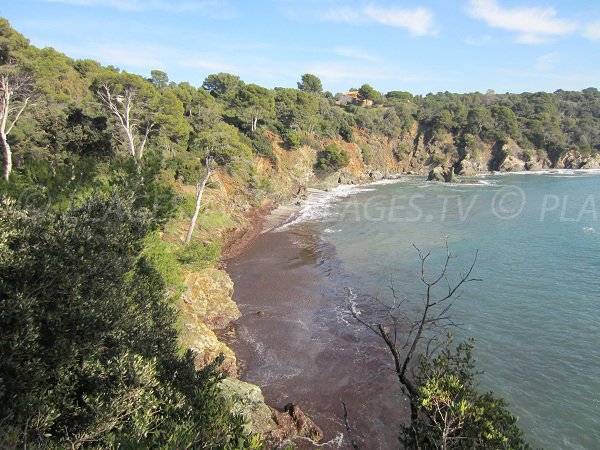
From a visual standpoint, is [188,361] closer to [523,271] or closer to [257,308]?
[257,308]

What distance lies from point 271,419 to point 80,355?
797 centimetres

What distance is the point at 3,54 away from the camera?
90.6ft

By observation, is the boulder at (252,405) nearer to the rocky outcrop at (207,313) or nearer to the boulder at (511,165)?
the rocky outcrop at (207,313)

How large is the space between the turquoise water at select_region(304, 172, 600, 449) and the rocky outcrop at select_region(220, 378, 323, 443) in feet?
25.5

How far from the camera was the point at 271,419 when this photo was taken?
13453 millimetres

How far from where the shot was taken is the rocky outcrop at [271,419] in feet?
41.9

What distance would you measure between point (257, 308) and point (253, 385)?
7.87 m

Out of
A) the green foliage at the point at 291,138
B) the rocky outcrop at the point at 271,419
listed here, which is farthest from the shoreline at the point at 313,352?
the green foliage at the point at 291,138

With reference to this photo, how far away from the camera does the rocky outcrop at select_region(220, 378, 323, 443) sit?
12.8 m

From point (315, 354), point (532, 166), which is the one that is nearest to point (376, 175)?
point (532, 166)

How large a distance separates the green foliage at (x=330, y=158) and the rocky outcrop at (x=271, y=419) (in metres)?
61.4

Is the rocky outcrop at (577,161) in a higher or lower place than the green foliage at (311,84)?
lower

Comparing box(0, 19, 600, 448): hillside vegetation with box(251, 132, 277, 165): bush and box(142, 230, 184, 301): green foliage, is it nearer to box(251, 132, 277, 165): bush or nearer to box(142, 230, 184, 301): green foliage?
box(142, 230, 184, 301): green foliage

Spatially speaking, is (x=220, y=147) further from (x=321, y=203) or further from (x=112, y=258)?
(x=321, y=203)
